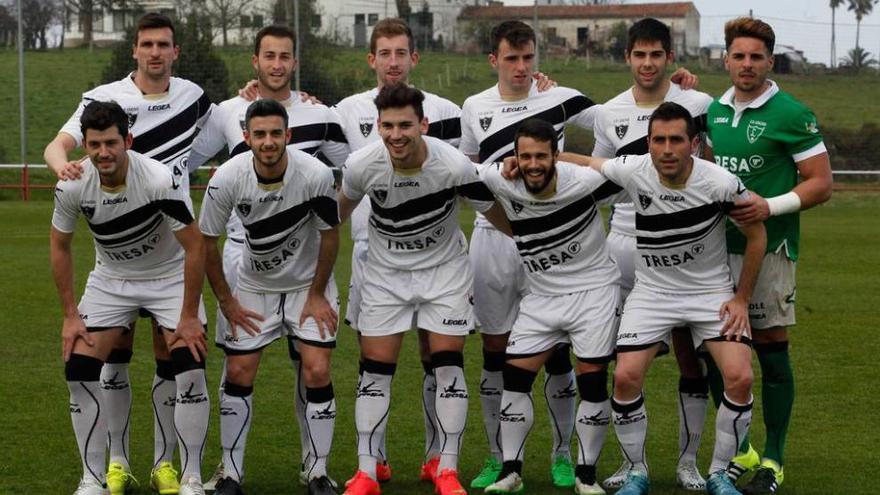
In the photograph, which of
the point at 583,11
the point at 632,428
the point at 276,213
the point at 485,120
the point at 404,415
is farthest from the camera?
the point at 583,11

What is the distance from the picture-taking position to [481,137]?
24.2 feet

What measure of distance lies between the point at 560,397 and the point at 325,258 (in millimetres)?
1505

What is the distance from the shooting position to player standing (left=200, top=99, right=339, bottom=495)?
6605 millimetres

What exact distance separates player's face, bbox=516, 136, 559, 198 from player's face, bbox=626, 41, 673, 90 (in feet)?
2.63

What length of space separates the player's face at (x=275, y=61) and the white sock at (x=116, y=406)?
1714 mm

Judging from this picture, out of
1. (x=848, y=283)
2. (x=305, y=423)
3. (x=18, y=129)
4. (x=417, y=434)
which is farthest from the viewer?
(x=18, y=129)

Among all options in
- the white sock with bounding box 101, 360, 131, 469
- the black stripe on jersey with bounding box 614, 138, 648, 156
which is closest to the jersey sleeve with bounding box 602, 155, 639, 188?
the black stripe on jersey with bounding box 614, 138, 648, 156

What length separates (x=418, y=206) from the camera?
22.2 ft

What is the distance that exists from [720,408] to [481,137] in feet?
6.49

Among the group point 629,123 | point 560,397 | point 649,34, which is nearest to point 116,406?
point 560,397

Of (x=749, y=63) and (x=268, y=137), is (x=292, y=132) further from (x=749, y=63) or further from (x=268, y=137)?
(x=749, y=63)

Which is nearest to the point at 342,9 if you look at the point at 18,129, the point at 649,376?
the point at 18,129

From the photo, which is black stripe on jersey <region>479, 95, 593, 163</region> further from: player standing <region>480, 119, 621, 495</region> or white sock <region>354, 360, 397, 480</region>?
white sock <region>354, 360, 397, 480</region>

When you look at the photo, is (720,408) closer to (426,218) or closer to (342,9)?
(426,218)
